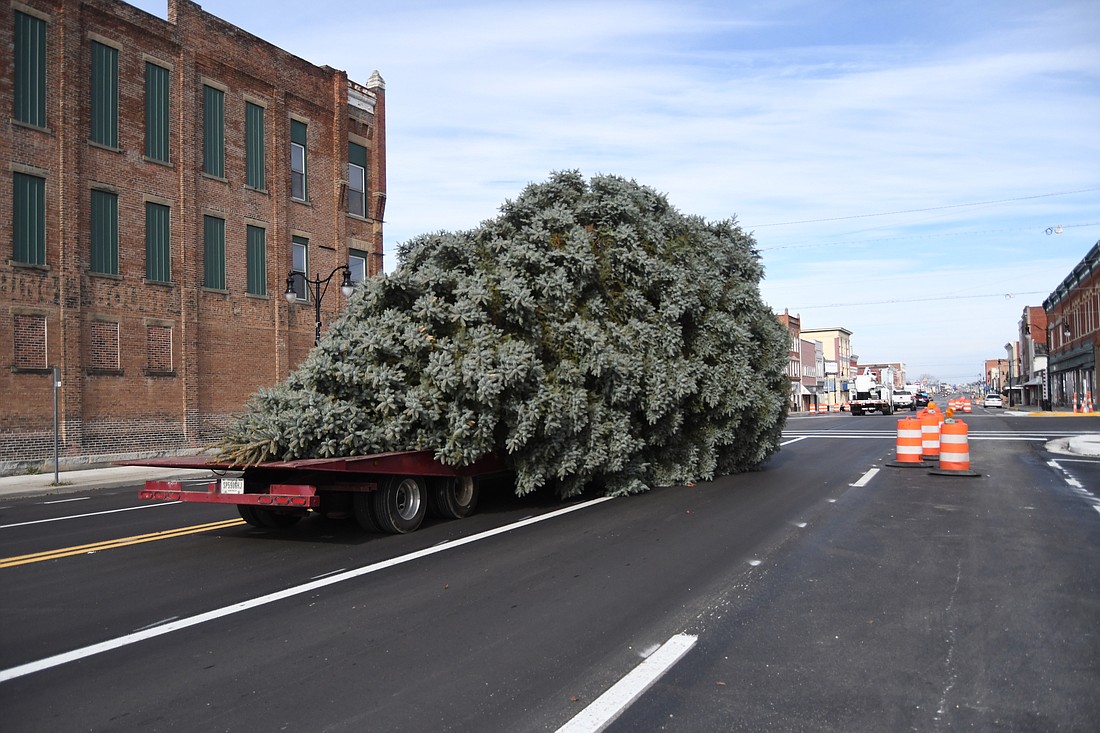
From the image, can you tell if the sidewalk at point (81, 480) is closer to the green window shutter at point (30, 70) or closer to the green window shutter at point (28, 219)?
the green window shutter at point (28, 219)

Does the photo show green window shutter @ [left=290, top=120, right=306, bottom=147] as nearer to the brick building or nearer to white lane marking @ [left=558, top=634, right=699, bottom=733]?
the brick building

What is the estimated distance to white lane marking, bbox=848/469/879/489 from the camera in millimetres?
13297

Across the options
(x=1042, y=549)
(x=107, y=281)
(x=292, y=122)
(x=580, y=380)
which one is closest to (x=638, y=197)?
(x=580, y=380)

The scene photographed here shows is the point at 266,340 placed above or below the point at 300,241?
below

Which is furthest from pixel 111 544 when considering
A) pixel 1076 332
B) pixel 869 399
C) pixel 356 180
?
pixel 1076 332

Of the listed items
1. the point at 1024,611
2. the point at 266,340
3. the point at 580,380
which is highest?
the point at 266,340

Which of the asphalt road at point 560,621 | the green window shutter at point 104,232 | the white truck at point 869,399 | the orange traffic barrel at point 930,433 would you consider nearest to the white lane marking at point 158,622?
the asphalt road at point 560,621

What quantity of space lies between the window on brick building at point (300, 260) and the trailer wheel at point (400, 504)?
2075 cm

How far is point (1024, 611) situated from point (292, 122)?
28004 millimetres

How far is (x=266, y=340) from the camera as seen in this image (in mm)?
27172

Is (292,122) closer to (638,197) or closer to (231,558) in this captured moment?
(638,197)

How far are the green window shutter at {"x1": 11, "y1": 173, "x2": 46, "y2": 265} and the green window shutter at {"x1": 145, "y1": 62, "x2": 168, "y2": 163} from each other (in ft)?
11.6

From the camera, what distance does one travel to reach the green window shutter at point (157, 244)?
23.3m

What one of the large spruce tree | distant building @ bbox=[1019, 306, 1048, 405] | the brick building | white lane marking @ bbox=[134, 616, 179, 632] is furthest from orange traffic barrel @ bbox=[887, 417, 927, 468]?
distant building @ bbox=[1019, 306, 1048, 405]
